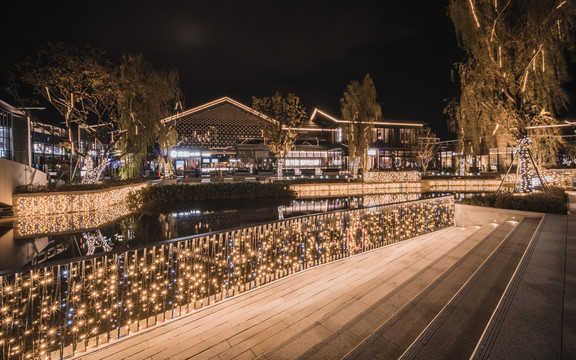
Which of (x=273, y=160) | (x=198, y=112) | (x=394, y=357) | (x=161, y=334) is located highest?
(x=198, y=112)

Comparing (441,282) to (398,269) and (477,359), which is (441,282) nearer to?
(398,269)

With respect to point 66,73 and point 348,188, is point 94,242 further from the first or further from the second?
point 348,188

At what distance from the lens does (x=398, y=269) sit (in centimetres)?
475

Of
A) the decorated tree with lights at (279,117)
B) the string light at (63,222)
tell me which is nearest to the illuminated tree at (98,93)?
the string light at (63,222)

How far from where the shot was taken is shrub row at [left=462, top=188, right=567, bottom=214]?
7.29 m

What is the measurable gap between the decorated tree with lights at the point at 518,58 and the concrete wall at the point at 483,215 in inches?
103

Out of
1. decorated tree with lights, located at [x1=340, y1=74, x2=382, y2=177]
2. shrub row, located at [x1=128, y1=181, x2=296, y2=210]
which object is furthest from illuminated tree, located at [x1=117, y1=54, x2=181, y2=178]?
decorated tree with lights, located at [x1=340, y1=74, x2=382, y2=177]

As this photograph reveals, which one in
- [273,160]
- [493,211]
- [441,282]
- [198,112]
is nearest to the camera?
[441,282]

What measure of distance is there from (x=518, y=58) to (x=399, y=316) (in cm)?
1081

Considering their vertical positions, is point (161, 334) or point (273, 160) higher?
point (273, 160)

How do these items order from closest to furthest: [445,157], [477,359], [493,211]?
[477,359] < [493,211] < [445,157]

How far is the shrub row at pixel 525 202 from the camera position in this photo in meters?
7.29

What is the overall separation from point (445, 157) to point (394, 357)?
5314 centimetres

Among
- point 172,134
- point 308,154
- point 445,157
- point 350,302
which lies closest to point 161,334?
point 350,302
